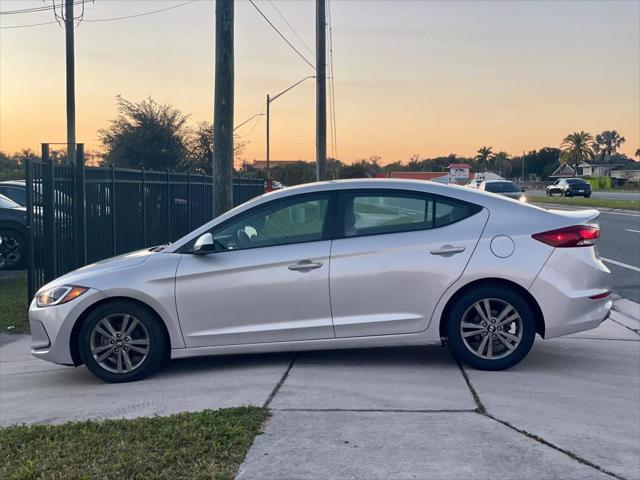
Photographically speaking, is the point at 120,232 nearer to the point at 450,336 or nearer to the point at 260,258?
the point at 260,258

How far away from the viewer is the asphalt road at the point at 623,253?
1196 centimetres

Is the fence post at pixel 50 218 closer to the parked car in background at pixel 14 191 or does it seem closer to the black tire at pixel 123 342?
the black tire at pixel 123 342

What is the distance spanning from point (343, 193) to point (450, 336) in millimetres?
1474

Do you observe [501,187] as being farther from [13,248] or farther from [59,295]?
[59,295]

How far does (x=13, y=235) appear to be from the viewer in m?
13.9

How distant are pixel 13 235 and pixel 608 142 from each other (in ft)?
485

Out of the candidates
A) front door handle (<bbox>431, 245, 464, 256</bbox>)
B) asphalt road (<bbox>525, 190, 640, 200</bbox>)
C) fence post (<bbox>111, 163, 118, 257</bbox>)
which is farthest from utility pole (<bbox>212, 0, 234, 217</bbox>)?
asphalt road (<bbox>525, 190, 640, 200</bbox>)

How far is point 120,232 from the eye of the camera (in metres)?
12.0

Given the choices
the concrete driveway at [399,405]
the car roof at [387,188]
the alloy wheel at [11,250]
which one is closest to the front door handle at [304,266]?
the car roof at [387,188]

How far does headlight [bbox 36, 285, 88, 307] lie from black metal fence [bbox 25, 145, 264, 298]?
318 centimetres

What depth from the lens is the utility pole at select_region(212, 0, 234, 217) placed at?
1031cm

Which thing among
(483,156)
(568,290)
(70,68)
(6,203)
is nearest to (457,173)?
(70,68)

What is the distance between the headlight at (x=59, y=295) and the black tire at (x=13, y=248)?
8.16 meters

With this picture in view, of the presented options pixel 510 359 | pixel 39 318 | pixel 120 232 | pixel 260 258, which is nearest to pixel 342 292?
pixel 260 258
